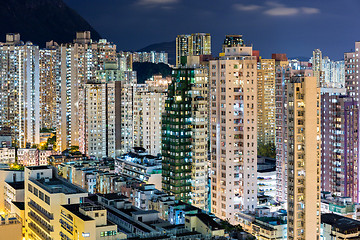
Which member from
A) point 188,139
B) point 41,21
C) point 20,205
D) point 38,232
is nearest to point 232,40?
point 188,139

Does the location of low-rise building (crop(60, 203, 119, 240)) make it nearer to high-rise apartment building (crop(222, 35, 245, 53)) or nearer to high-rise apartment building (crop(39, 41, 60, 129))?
high-rise apartment building (crop(222, 35, 245, 53))

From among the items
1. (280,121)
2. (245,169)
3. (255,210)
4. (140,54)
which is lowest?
(255,210)

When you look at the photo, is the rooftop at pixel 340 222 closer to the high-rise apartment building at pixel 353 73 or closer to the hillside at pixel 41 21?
the high-rise apartment building at pixel 353 73

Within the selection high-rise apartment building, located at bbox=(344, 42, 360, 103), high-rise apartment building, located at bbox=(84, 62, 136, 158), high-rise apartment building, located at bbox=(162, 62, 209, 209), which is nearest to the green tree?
high-rise apartment building, located at bbox=(84, 62, 136, 158)

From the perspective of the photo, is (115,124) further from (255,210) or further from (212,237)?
(212,237)

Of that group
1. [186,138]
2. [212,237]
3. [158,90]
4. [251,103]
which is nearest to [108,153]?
[158,90]
